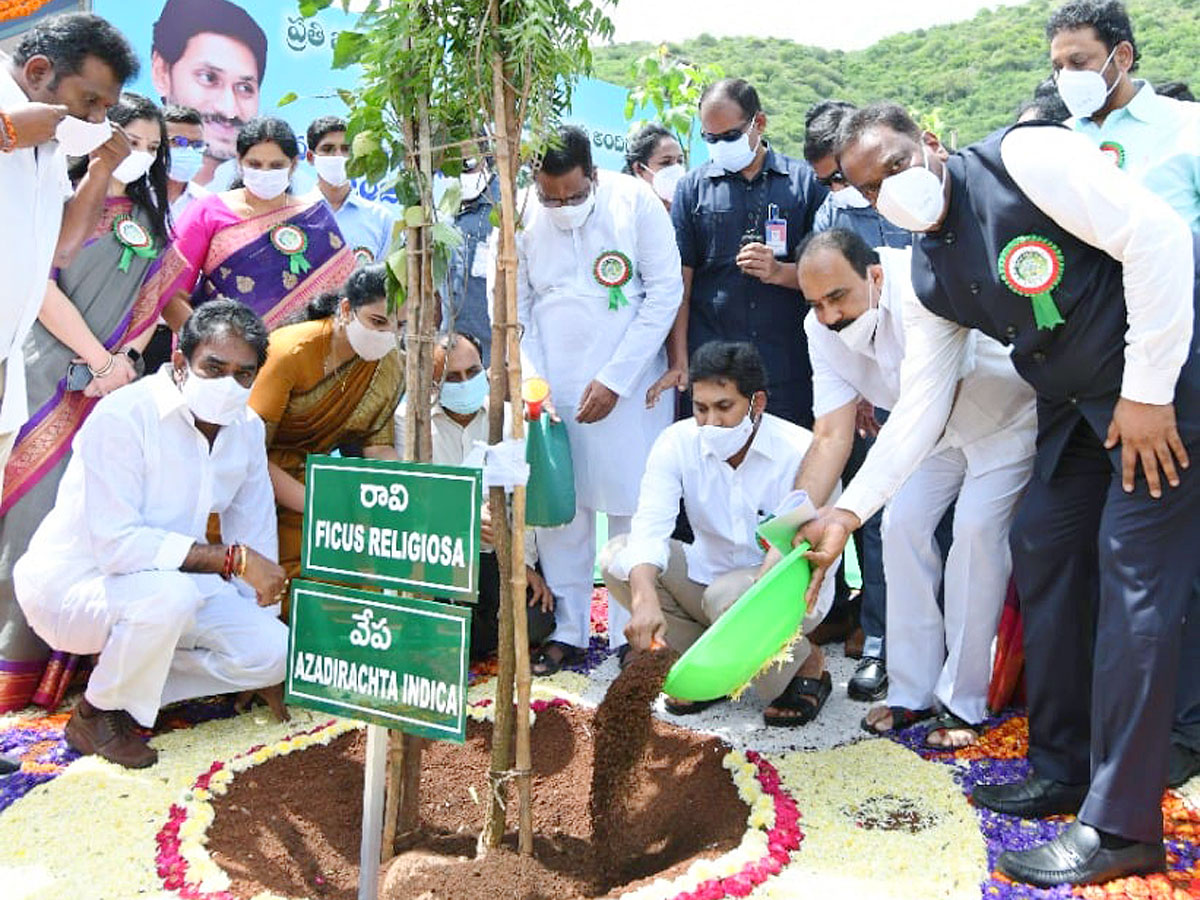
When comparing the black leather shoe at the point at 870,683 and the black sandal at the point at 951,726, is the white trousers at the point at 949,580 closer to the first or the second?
the black sandal at the point at 951,726

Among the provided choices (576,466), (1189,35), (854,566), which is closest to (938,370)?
(576,466)

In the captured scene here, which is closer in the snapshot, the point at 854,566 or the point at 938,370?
the point at 938,370

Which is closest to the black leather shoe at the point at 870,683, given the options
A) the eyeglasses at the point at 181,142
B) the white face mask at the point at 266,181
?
the white face mask at the point at 266,181

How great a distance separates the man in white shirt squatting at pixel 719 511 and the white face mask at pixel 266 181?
2.11 m

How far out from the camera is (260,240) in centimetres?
487

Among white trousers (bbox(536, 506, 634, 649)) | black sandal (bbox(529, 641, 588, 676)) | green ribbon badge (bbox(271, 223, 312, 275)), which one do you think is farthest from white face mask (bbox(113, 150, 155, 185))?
black sandal (bbox(529, 641, 588, 676))

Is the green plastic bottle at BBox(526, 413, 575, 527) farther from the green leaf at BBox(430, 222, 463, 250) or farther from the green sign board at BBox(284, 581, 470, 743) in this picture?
the green sign board at BBox(284, 581, 470, 743)

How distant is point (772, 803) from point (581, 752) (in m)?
0.73

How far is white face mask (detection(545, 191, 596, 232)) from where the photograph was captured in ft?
14.9

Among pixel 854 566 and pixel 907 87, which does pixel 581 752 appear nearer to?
pixel 854 566

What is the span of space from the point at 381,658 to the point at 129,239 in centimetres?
270

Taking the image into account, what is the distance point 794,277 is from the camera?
4.77 metres

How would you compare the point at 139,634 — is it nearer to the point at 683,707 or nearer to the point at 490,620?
the point at 490,620

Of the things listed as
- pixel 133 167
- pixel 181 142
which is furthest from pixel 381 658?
pixel 181 142
